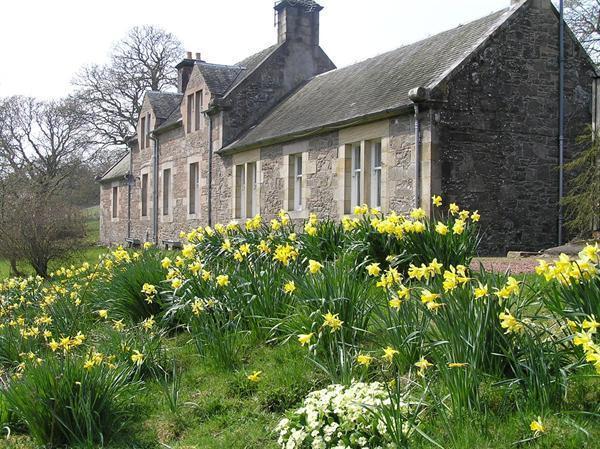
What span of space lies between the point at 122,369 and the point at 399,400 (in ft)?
9.89

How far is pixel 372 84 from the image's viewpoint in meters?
19.2

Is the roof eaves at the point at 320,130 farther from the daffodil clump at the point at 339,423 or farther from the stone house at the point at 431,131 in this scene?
the daffodil clump at the point at 339,423

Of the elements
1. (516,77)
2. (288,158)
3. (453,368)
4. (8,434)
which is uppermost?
(516,77)

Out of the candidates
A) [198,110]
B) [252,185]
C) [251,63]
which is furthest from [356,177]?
[251,63]

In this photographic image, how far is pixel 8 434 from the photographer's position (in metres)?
5.85

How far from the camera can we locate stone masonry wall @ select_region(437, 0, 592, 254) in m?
15.8

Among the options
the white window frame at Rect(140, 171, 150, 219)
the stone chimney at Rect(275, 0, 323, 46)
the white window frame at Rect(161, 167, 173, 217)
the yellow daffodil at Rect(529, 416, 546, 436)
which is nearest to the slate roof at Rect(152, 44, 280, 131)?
the stone chimney at Rect(275, 0, 323, 46)

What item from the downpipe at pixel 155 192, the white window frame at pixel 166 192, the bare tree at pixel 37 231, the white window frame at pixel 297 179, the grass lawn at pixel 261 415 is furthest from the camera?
the downpipe at pixel 155 192

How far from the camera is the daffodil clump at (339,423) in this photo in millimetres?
4324

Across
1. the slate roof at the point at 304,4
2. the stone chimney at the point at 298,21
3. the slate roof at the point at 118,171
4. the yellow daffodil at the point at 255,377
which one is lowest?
the yellow daffodil at the point at 255,377

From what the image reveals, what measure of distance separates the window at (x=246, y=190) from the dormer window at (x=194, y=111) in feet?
12.7

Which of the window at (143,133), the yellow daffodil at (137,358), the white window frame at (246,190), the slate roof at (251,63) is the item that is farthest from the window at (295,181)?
the yellow daffodil at (137,358)

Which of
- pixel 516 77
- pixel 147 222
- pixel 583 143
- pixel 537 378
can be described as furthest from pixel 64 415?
pixel 147 222

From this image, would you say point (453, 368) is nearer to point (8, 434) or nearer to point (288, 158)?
point (8, 434)
